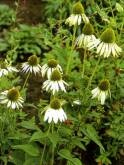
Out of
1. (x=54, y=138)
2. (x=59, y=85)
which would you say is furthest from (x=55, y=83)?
(x=54, y=138)

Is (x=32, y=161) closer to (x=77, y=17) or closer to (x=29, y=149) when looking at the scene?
(x=29, y=149)

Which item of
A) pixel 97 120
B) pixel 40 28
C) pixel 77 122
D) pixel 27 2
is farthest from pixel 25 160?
pixel 27 2

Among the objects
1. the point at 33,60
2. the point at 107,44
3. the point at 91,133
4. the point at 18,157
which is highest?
the point at 107,44

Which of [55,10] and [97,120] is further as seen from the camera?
[55,10]

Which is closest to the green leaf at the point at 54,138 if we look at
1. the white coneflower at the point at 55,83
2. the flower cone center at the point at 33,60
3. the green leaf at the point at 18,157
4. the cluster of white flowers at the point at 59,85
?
the cluster of white flowers at the point at 59,85

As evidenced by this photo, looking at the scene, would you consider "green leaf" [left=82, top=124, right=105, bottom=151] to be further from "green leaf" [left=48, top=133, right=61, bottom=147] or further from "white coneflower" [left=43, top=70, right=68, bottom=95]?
"white coneflower" [left=43, top=70, right=68, bottom=95]

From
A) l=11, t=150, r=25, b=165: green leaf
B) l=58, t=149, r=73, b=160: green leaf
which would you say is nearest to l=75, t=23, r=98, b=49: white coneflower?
l=58, t=149, r=73, b=160: green leaf

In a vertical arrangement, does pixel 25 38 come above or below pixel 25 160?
above

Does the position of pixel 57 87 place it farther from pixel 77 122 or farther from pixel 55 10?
pixel 55 10

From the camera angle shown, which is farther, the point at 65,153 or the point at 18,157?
the point at 18,157

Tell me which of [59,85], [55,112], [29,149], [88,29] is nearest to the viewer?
[55,112]

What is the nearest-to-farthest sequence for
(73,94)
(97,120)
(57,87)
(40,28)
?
(57,87), (73,94), (97,120), (40,28)
